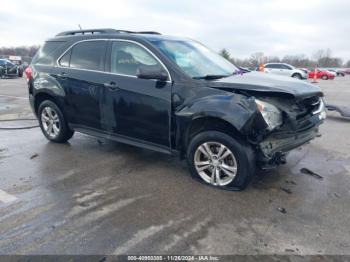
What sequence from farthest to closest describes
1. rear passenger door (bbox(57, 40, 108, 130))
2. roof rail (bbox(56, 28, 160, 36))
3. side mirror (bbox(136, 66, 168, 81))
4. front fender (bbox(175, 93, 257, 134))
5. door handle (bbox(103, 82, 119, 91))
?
roof rail (bbox(56, 28, 160, 36))
rear passenger door (bbox(57, 40, 108, 130))
door handle (bbox(103, 82, 119, 91))
side mirror (bbox(136, 66, 168, 81))
front fender (bbox(175, 93, 257, 134))

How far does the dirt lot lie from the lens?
2.76 m

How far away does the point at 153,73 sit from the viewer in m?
4.00

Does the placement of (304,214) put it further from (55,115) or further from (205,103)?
(55,115)

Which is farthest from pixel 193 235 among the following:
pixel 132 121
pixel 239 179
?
pixel 132 121

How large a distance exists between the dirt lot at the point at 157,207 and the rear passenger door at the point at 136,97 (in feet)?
1.89

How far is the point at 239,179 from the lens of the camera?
12.2 feet

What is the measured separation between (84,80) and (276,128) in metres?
3.00

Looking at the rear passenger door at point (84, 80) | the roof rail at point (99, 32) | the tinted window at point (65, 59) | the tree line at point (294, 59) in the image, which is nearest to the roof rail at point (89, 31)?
the roof rail at point (99, 32)

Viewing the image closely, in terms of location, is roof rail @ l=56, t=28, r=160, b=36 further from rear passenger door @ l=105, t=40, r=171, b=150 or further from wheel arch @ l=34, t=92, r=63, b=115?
wheel arch @ l=34, t=92, r=63, b=115

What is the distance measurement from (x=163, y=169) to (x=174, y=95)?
1.18 metres

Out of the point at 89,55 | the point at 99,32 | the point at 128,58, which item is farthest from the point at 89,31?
the point at 128,58

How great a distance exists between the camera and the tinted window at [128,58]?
431 cm

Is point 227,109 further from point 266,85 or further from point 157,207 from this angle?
point 157,207

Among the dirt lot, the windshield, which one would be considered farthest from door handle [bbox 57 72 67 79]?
the windshield
